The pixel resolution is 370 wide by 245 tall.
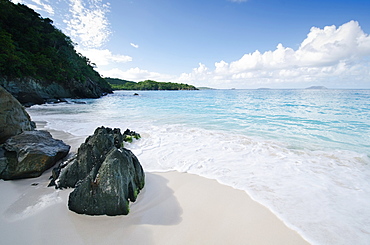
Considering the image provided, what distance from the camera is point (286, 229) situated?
2.48 metres

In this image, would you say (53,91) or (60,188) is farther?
Result: (53,91)

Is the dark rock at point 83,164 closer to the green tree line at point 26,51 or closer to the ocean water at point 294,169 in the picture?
the ocean water at point 294,169

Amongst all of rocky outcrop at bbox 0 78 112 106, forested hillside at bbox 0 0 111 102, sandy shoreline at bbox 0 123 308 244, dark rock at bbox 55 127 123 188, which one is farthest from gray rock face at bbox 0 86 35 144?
forested hillside at bbox 0 0 111 102

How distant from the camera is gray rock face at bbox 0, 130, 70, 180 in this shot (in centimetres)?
353

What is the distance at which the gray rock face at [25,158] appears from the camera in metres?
3.53

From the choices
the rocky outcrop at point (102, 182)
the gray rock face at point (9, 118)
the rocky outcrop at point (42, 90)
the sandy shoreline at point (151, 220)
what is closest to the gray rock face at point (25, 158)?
the sandy shoreline at point (151, 220)

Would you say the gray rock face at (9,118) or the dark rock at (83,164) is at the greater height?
the gray rock face at (9,118)

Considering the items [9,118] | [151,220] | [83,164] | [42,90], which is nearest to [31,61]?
[42,90]

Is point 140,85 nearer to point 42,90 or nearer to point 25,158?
point 42,90

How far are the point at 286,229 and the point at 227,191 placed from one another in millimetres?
1161

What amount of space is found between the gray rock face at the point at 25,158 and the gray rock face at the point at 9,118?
1020mm

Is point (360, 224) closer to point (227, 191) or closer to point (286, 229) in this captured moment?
point (286, 229)

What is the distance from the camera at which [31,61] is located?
2494cm

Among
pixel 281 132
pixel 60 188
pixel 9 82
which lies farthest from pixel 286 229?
pixel 9 82
